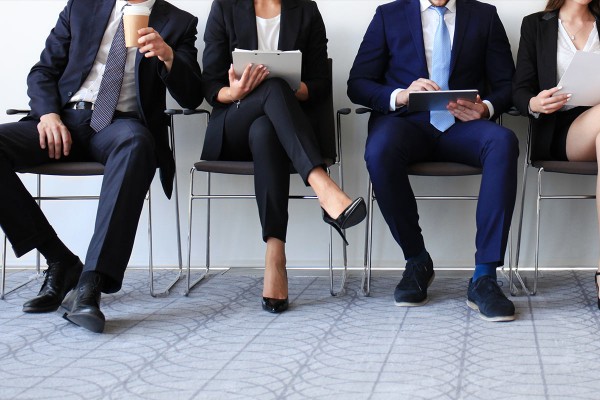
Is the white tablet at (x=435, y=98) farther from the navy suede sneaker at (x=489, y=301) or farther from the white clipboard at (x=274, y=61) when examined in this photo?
the navy suede sneaker at (x=489, y=301)

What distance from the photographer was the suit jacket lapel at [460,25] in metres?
3.22

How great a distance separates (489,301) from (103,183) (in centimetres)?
133

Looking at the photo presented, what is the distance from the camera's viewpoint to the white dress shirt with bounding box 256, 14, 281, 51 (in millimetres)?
3311

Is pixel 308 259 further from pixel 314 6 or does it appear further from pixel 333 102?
pixel 314 6

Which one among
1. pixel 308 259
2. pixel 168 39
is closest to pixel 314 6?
pixel 168 39

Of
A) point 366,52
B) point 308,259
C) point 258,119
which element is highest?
point 366,52

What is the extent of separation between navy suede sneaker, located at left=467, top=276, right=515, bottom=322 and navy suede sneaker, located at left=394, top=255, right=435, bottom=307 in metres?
0.18

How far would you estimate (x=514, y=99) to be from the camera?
3.17 m

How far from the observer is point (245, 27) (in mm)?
3268

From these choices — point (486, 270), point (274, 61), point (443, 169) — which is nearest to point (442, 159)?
point (443, 169)

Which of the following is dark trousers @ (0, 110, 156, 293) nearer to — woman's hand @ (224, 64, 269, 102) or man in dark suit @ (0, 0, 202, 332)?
man in dark suit @ (0, 0, 202, 332)

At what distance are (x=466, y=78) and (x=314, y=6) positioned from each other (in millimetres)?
680

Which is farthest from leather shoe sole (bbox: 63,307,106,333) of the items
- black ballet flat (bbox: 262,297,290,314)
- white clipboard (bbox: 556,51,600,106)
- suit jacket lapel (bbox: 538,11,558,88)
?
suit jacket lapel (bbox: 538,11,558,88)

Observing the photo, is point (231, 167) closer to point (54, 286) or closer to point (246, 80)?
point (246, 80)
